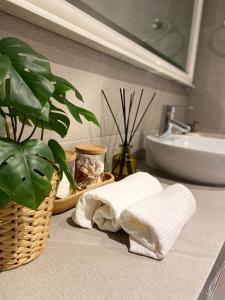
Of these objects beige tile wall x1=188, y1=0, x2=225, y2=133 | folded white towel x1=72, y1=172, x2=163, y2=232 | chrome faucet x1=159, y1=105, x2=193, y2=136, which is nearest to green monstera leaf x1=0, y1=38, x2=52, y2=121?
folded white towel x1=72, y1=172, x2=163, y2=232

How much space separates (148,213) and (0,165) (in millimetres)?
288

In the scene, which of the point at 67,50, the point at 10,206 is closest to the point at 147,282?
the point at 10,206

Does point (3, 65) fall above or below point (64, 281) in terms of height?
above

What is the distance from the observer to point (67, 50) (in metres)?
0.70

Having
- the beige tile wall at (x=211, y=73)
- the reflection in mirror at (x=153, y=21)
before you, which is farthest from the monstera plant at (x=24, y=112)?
the beige tile wall at (x=211, y=73)

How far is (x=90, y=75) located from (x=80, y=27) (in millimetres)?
171

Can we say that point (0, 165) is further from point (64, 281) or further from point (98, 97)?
point (98, 97)

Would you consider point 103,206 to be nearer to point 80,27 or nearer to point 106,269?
point 106,269

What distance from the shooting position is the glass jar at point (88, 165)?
0.67 meters

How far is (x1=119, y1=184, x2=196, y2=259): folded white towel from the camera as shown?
0.46 meters

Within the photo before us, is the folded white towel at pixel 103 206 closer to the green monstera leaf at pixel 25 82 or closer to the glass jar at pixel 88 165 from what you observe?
the glass jar at pixel 88 165

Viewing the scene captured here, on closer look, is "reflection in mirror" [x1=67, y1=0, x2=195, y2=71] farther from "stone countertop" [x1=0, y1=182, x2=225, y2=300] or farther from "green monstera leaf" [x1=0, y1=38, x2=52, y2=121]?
"stone countertop" [x1=0, y1=182, x2=225, y2=300]

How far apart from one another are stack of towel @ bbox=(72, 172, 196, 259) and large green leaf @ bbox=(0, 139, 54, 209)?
8.7 inches

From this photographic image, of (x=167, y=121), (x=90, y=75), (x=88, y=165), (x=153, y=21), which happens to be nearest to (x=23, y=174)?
(x=88, y=165)
